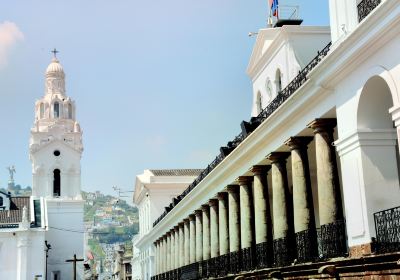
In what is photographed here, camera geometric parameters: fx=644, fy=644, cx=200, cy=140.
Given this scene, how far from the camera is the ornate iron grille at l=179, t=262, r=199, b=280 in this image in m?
39.9

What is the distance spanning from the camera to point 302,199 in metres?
21.4

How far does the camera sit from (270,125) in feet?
77.3

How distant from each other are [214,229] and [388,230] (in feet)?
70.1

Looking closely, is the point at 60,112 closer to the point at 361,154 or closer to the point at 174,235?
the point at 174,235

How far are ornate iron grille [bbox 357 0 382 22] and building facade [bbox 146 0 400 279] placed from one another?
36mm

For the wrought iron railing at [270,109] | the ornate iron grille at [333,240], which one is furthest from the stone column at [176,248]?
the ornate iron grille at [333,240]

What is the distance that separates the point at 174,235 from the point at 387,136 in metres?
37.4

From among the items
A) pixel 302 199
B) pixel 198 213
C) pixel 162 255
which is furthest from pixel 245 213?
pixel 162 255

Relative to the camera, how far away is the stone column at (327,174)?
18844 millimetres

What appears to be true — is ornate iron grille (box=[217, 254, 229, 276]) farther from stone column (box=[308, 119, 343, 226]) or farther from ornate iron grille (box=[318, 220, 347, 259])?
stone column (box=[308, 119, 343, 226])

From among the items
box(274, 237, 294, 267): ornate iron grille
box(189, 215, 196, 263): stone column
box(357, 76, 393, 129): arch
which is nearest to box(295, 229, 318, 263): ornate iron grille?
box(274, 237, 294, 267): ornate iron grille

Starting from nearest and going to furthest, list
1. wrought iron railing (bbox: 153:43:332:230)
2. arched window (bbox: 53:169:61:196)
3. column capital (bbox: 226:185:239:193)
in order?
wrought iron railing (bbox: 153:43:332:230), column capital (bbox: 226:185:239:193), arched window (bbox: 53:169:61:196)

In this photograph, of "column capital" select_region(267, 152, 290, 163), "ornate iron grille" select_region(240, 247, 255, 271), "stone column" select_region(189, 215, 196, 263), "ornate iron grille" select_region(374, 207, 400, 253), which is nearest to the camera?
"ornate iron grille" select_region(374, 207, 400, 253)

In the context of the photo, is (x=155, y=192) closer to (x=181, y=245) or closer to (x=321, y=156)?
(x=181, y=245)
